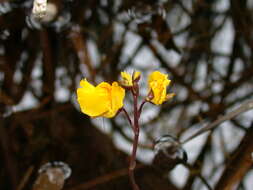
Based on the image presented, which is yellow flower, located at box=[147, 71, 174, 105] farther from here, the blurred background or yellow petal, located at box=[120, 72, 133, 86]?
the blurred background

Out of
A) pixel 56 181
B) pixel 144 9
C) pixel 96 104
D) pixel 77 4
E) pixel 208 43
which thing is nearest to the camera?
pixel 96 104

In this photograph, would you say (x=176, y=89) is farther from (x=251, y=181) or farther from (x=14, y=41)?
(x=14, y=41)

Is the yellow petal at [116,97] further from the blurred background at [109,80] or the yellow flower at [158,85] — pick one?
the blurred background at [109,80]

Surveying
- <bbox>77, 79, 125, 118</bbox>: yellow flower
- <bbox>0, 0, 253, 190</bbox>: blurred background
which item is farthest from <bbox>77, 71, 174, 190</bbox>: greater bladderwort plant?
<bbox>0, 0, 253, 190</bbox>: blurred background

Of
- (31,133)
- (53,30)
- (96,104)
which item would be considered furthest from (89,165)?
(96,104)

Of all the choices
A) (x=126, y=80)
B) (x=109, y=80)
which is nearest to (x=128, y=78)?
(x=126, y=80)

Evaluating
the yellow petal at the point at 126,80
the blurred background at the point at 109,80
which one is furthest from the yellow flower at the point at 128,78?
the blurred background at the point at 109,80

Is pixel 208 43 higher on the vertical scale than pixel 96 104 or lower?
lower
